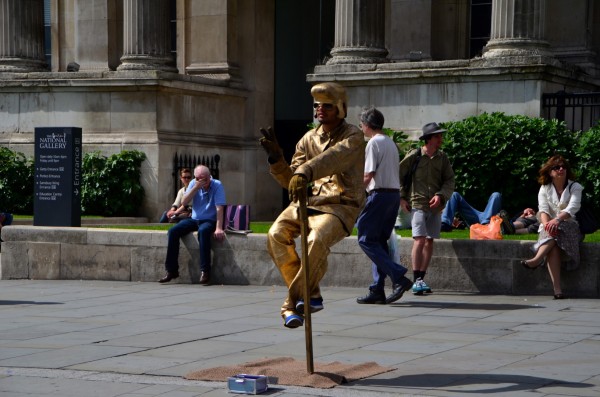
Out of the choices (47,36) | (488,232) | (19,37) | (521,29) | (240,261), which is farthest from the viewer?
(47,36)

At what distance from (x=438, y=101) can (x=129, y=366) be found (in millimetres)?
12859

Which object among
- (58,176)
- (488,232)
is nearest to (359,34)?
(58,176)

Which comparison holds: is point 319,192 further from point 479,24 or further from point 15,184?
point 479,24

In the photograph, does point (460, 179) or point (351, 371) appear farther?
point (460, 179)

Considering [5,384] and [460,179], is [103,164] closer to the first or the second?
[460,179]

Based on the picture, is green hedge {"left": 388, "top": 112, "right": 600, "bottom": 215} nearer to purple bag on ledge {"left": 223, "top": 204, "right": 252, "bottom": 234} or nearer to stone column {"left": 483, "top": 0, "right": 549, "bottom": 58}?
stone column {"left": 483, "top": 0, "right": 549, "bottom": 58}

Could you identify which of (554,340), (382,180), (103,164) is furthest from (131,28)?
(554,340)

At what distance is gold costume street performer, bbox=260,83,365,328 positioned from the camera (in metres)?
8.95

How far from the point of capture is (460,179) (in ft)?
64.4

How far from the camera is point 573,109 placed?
1998cm

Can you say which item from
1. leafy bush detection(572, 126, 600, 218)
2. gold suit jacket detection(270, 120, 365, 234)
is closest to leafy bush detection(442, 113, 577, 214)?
leafy bush detection(572, 126, 600, 218)

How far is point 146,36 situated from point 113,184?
3.38 m

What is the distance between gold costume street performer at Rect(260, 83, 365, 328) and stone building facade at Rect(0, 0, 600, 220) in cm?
1139

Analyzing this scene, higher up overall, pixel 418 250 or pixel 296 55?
pixel 296 55
